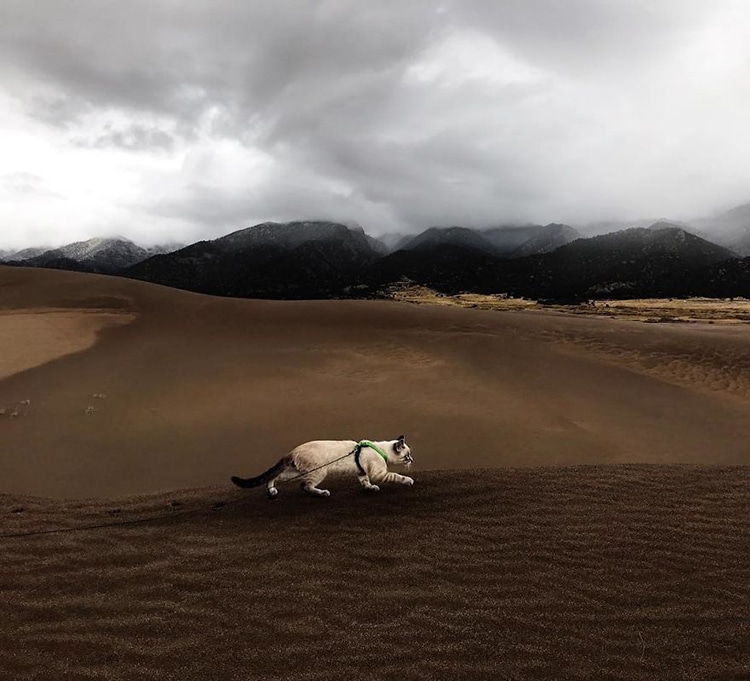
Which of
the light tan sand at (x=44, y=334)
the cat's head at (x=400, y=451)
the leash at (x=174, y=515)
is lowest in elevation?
the leash at (x=174, y=515)

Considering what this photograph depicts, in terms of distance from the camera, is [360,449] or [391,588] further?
[360,449]

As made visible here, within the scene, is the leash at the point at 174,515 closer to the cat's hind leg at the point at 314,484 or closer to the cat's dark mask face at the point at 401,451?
the cat's hind leg at the point at 314,484

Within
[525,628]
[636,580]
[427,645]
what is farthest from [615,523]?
[427,645]

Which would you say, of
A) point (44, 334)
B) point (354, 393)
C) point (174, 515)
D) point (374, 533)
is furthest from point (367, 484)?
point (44, 334)

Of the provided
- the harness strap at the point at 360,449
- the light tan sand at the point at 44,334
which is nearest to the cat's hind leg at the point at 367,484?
the harness strap at the point at 360,449

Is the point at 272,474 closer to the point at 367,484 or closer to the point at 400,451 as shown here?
the point at 367,484

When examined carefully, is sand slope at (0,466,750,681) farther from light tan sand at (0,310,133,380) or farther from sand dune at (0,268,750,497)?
light tan sand at (0,310,133,380)

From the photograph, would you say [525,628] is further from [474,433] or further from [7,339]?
[7,339]

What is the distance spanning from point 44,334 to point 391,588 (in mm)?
21447

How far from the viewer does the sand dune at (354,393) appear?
443 inches

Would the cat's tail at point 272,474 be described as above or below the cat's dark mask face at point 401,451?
below

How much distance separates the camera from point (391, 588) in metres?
4.78

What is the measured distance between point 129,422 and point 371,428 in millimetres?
6746

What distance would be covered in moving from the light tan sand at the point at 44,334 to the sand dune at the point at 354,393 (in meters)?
0.59
